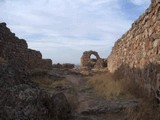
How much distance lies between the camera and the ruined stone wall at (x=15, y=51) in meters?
10.4

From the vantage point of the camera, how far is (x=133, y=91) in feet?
24.0

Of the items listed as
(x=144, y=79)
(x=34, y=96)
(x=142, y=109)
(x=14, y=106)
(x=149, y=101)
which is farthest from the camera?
(x=144, y=79)

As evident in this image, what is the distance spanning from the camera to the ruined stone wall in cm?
1039

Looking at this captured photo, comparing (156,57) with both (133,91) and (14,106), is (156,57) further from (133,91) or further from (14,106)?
(14,106)

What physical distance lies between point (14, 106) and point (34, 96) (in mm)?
383

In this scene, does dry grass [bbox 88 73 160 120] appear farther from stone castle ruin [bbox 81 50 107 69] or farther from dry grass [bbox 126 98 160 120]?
stone castle ruin [bbox 81 50 107 69]

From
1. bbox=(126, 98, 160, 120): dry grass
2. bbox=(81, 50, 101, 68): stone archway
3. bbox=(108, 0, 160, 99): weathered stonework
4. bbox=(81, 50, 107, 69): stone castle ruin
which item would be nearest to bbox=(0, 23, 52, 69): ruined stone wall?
bbox=(108, 0, 160, 99): weathered stonework

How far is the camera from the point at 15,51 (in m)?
12.0

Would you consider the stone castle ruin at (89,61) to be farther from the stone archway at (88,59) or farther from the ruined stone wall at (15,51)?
the ruined stone wall at (15,51)

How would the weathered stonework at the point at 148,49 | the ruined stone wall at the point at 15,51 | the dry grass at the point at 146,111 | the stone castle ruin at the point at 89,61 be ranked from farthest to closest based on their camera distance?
the stone castle ruin at the point at 89,61 < the ruined stone wall at the point at 15,51 < the weathered stonework at the point at 148,49 < the dry grass at the point at 146,111

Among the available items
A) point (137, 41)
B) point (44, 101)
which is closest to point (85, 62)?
point (137, 41)

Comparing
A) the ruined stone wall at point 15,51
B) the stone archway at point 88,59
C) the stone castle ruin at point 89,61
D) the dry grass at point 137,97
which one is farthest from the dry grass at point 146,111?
the stone archway at point 88,59

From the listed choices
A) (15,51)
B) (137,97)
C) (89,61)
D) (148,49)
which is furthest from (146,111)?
(89,61)

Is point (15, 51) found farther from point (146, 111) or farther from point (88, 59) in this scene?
point (88, 59)
